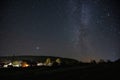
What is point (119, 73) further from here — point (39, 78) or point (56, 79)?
point (39, 78)

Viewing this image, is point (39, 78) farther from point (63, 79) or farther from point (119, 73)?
point (119, 73)

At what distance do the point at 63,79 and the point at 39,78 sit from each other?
2002 millimetres

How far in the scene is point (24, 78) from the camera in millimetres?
15500

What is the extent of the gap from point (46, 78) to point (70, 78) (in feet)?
6.00

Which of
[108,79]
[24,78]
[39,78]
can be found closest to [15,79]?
[24,78]

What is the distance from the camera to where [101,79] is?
44.3ft

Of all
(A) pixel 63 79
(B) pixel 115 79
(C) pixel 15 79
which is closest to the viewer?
(B) pixel 115 79

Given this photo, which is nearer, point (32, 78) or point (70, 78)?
point (70, 78)

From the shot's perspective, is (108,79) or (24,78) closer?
(108,79)

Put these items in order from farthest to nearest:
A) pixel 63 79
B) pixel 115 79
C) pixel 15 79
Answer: pixel 15 79 < pixel 63 79 < pixel 115 79

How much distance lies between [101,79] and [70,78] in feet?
6.47

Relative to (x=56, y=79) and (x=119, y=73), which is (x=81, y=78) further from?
(x=119, y=73)

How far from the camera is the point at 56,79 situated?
14.6 m

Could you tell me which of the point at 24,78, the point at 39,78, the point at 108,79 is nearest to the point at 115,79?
the point at 108,79
